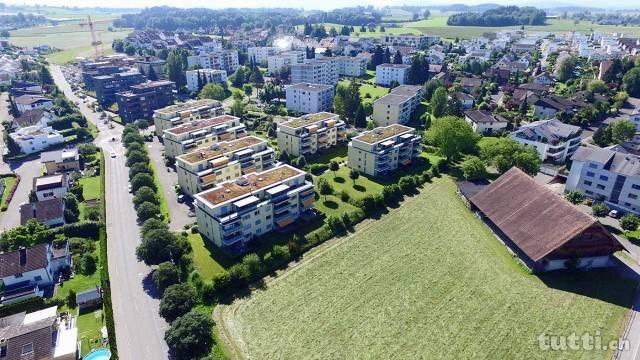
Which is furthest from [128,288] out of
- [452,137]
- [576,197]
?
[576,197]

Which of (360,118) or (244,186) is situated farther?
(360,118)

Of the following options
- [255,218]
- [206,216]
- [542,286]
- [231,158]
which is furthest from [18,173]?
[542,286]

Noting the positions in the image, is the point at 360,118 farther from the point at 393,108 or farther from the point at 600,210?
the point at 600,210

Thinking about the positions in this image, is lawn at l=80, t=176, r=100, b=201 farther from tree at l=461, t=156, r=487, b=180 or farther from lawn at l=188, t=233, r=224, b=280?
tree at l=461, t=156, r=487, b=180

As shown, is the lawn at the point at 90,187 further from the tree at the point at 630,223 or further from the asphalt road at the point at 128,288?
the tree at the point at 630,223

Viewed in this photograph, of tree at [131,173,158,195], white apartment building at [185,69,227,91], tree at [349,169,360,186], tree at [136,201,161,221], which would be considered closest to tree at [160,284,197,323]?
tree at [136,201,161,221]
